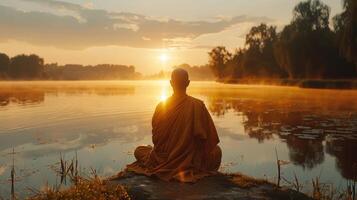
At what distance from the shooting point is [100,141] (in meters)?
15.7

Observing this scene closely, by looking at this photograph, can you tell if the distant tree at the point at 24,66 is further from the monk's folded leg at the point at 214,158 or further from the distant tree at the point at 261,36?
the monk's folded leg at the point at 214,158

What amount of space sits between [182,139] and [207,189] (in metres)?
1.12

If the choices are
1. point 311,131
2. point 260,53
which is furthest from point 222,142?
point 260,53

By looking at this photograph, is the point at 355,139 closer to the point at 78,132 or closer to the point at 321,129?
the point at 321,129

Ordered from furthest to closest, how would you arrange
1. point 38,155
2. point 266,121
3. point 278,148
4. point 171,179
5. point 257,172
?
point 266,121 < point 278,148 < point 38,155 < point 257,172 < point 171,179

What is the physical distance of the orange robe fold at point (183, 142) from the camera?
800 centimetres

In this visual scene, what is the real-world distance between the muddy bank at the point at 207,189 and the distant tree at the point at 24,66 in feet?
557

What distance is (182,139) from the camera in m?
8.05

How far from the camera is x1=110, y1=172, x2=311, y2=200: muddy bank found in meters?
6.92

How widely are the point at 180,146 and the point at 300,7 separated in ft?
187

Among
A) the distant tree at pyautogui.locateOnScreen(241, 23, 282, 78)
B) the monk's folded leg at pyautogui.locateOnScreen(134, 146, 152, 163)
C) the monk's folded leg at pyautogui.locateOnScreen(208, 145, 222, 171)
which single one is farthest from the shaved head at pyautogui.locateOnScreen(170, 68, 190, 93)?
the distant tree at pyautogui.locateOnScreen(241, 23, 282, 78)

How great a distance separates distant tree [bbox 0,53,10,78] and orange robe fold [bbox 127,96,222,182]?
166495 millimetres

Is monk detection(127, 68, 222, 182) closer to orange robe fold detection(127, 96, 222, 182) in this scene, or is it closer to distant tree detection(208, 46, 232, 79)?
orange robe fold detection(127, 96, 222, 182)

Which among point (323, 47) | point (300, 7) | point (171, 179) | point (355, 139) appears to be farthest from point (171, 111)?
point (300, 7)
